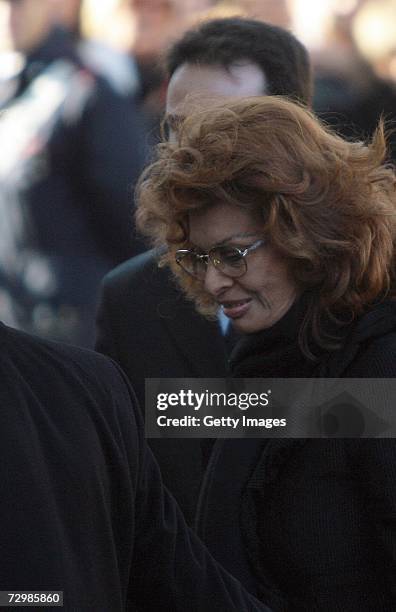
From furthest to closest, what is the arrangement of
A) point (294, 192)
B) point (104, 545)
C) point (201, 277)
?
point (201, 277) < point (294, 192) < point (104, 545)

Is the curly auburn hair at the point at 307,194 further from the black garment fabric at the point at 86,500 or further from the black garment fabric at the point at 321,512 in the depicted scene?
the black garment fabric at the point at 86,500

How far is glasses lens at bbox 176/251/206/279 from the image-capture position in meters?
2.14

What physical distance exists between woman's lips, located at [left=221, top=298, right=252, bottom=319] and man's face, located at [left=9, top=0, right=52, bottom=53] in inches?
83.9

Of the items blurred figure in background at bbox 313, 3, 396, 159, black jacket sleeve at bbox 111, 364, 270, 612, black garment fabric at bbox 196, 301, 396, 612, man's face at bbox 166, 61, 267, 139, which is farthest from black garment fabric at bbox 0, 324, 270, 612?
blurred figure in background at bbox 313, 3, 396, 159

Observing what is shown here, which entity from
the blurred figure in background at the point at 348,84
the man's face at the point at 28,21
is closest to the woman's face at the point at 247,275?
the blurred figure in background at the point at 348,84

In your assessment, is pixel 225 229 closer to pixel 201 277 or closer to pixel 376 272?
pixel 201 277

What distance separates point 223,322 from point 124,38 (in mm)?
1991

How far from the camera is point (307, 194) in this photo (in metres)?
2.02

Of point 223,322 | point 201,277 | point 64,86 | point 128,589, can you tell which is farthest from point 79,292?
point 128,589

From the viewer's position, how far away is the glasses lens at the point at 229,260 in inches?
80.9

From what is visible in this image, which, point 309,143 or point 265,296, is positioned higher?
point 309,143

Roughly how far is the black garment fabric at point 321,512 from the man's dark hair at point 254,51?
975mm

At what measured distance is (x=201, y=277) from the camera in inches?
85.4

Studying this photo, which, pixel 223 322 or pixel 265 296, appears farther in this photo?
pixel 223 322
